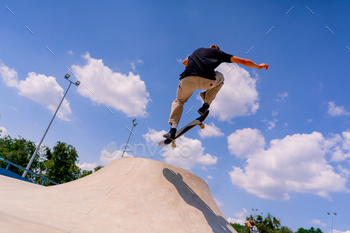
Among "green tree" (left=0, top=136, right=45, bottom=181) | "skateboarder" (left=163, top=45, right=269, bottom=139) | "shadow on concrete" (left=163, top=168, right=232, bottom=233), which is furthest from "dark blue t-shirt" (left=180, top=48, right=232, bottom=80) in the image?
"green tree" (left=0, top=136, right=45, bottom=181)

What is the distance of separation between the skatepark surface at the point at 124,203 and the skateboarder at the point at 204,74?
139cm

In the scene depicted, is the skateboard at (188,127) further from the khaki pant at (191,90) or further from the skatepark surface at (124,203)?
the skatepark surface at (124,203)

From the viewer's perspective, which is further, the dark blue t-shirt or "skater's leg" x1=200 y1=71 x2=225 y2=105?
"skater's leg" x1=200 y1=71 x2=225 y2=105

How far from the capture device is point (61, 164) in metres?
30.8

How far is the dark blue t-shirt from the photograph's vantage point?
4.54m

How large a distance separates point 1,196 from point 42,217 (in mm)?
1383

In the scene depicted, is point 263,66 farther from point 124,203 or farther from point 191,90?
point 124,203

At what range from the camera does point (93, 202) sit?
3.91 meters

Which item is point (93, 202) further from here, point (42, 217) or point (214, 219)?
point (214, 219)

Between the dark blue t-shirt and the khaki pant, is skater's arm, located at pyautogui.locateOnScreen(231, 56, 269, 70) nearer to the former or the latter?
the dark blue t-shirt

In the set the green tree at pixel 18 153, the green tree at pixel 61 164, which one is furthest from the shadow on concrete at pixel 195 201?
the green tree at pixel 18 153

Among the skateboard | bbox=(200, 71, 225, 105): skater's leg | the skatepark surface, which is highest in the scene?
bbox=(200, 71, 225, 105): skater's leg

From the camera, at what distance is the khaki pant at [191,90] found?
4.68 meters

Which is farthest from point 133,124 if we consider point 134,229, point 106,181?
point 134,229
